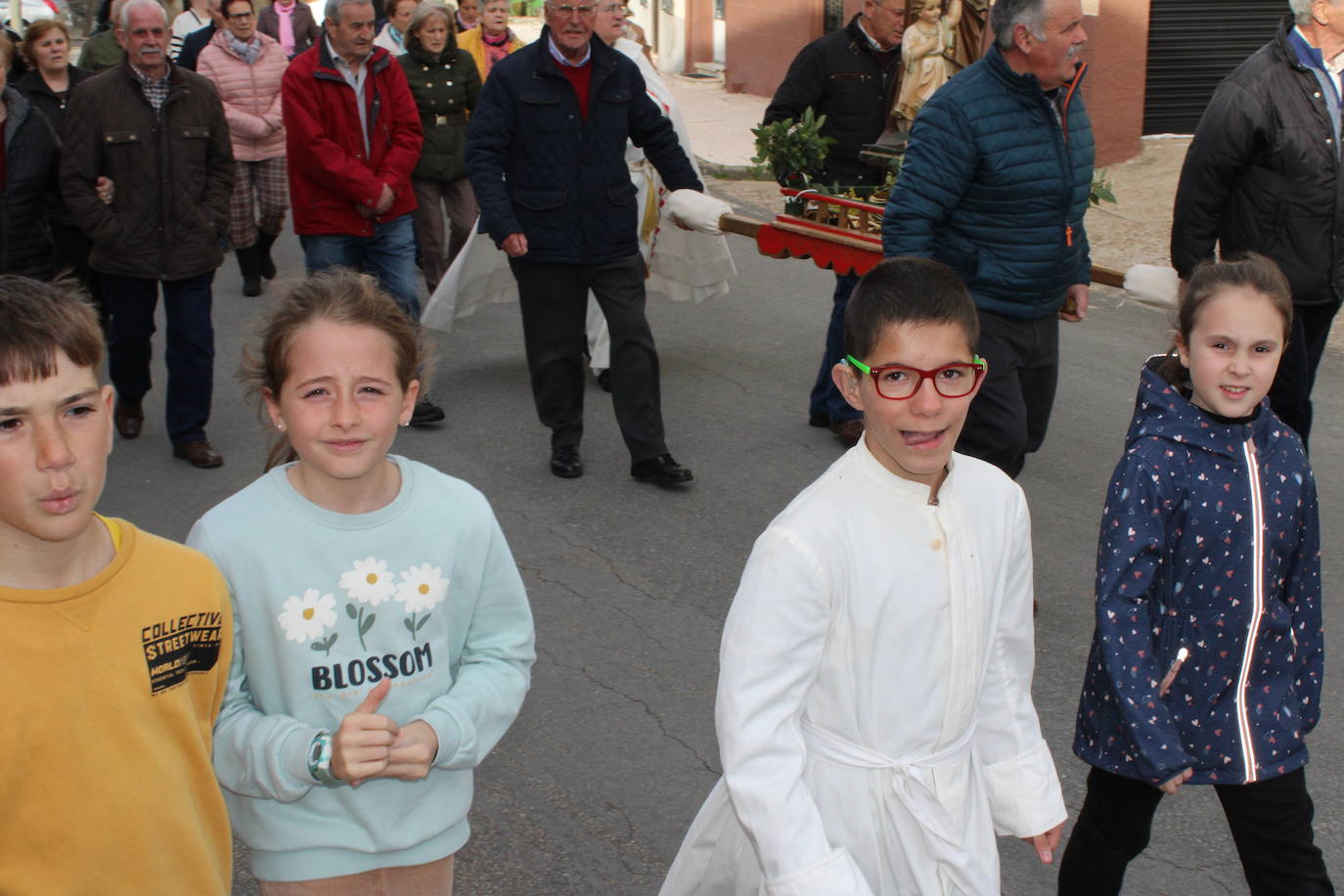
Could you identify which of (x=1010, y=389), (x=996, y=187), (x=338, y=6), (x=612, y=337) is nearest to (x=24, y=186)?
(x=338, y=6)

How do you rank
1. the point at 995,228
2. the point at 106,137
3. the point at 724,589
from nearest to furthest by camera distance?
the point at 995,228
the point at 724,589
the point at 106,137

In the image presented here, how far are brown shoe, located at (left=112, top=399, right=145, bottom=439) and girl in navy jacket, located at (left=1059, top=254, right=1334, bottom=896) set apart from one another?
17.8ft

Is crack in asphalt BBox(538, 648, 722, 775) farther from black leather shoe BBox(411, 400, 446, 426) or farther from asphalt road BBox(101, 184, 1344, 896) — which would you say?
black leather shoe BBox(411, 400, 446, 426)

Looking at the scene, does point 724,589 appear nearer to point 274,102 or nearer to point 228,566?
point 228,566

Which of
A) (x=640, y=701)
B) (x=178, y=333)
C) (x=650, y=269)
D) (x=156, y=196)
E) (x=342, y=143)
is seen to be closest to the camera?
(x=640, y=701)

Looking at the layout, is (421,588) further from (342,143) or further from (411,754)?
(342,143)

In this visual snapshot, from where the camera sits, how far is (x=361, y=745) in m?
2.37

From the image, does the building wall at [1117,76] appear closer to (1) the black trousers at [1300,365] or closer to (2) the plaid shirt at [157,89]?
(1) the black trousers at [1300,365]

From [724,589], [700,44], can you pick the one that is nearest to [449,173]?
[724,589]

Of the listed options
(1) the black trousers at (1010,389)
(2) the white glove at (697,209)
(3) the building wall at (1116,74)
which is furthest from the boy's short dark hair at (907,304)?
(3) the building wall at (1116,74)

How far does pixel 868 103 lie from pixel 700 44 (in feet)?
51.2

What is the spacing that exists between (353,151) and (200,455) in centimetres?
158

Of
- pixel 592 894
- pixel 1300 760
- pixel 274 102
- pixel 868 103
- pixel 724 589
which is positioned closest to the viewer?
pixel 1300 760

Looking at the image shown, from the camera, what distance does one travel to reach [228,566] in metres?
2.52
